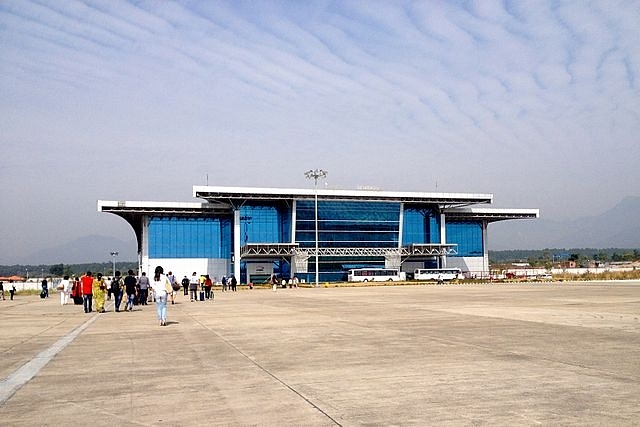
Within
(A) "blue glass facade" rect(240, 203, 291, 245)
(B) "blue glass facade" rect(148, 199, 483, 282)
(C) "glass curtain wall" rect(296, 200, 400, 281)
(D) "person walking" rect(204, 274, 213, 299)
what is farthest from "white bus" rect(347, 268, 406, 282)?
(D) "person walking" rect(204, 274, 213, 299)

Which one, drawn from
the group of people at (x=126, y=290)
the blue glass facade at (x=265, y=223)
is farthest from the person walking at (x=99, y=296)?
the blue glass facade at (x=265, y=223)

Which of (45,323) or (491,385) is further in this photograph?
(45,323)

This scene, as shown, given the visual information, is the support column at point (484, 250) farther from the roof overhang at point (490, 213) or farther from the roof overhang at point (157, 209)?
the roof overhang at point (157, 209)

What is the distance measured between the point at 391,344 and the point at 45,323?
13.9 metres

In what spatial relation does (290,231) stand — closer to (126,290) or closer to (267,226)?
(267,226)

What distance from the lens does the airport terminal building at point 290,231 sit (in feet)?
290

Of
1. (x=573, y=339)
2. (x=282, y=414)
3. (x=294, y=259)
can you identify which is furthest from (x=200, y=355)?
(x=294, y=259)

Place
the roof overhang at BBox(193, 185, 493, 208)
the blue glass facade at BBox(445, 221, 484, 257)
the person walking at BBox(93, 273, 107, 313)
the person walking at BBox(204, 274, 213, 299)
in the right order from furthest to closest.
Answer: the blue glass facade at BBox(445, 221, 484, 257)
the roof overhang at BBox(193, 185, 493, 208)
the person walking at BBox(204, 274, 213, 299)
the person walking at BBox(93, 273, 107, 313)

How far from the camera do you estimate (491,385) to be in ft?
28.5

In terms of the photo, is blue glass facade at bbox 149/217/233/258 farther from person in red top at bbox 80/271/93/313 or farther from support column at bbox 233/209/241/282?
person in red top at bbox 80/271/93/313

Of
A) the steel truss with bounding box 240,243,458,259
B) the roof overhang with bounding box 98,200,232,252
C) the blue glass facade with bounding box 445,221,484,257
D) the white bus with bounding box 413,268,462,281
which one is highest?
the roof overhang with bounding box 98,200,232,252

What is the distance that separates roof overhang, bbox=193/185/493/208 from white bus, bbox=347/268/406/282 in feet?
37.1

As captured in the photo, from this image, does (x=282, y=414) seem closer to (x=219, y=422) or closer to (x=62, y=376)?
(x=219, y=422)

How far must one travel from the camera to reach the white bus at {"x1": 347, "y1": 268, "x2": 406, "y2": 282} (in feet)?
284
